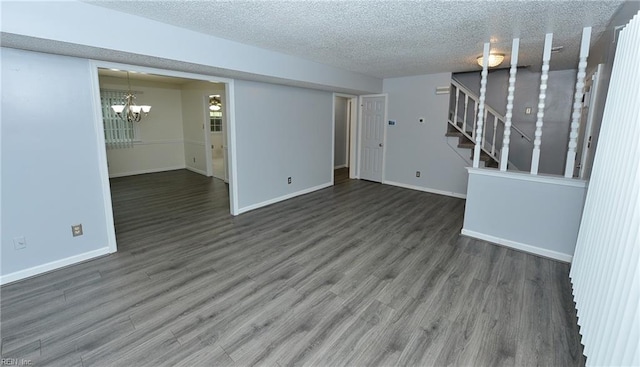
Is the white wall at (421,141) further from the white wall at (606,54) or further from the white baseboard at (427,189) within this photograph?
the white wall at (606,54)

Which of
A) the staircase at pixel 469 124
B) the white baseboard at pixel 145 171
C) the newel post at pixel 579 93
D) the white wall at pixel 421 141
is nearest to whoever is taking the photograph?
the newel post at pixel 579 93

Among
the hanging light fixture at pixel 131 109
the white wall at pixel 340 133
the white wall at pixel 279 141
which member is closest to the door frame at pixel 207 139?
the hanging light fixture at pixel 131 109

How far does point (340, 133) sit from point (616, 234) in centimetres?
745

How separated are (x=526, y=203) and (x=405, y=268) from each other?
177cm

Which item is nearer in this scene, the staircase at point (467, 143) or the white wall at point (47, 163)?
the white wall at point (47, 163)

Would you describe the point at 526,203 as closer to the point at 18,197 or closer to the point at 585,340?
the point at 585,340

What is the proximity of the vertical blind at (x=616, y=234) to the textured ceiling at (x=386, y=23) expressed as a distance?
0.91m

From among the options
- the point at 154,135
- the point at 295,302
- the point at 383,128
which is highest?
the point at 383,128

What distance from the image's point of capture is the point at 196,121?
7.76m

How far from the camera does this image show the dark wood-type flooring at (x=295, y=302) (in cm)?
196

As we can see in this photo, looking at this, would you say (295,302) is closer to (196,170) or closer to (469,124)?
(469,124)

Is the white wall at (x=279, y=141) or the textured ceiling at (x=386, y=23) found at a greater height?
the textured ceiling at (x=386, y=23)

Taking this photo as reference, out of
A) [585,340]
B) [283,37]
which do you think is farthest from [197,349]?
[283,37]

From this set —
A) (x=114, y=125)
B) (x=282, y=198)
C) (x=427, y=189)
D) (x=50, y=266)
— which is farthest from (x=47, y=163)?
(x=427, y=189)
